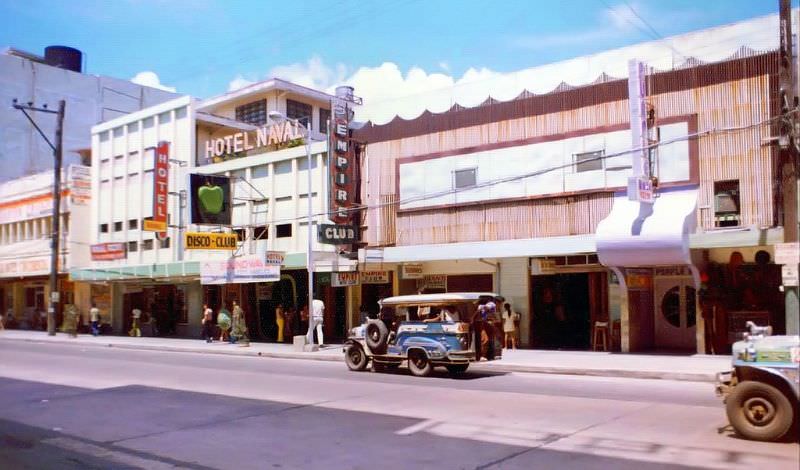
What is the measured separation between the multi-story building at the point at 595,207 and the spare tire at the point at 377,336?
5630 mm

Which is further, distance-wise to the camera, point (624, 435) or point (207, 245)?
point (207, 245)

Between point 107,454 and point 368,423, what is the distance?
3560 mm

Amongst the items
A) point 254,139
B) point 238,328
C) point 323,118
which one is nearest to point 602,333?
point 238,328

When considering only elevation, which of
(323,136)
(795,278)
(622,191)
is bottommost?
(795,278)

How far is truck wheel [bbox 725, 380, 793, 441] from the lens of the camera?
26.5ft

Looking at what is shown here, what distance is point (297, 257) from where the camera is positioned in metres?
25.7

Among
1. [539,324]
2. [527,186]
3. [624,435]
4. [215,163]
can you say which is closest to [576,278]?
[539,324]

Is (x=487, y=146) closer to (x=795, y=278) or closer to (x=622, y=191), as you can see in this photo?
(x=622, y=191)

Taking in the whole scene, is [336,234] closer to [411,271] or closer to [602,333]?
[411,271]

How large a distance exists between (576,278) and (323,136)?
14891mm

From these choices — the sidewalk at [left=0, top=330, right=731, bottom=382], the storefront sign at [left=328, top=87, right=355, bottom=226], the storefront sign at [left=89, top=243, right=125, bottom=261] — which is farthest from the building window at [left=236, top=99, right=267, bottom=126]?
the sidewalk at [left=0, top=330, right=731, bottom=382]

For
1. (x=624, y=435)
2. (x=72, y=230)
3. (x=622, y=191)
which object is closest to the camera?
(x=624, y=435)

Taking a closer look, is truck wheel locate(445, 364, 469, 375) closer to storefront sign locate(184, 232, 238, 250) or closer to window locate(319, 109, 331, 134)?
storefront sign locate(184, 232, 238, 250)

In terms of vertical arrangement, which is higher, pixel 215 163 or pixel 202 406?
pixel 215 163
